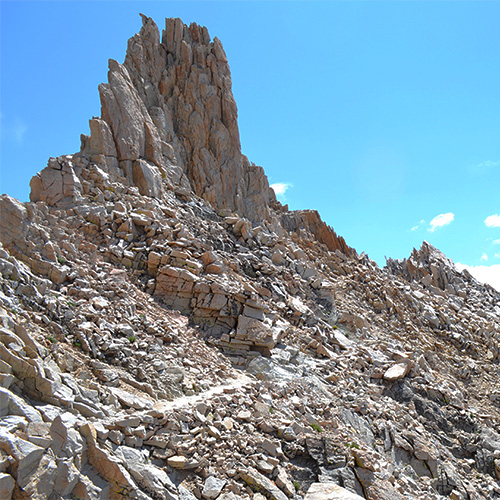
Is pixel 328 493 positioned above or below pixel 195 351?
below

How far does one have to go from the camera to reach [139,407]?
1008 centimetres

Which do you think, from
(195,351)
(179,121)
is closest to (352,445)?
(195,351)

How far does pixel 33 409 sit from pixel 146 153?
20.7 m

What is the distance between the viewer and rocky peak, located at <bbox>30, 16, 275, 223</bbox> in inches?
955

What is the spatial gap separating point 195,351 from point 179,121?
23937 millimetres

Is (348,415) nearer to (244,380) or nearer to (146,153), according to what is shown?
(244,380)

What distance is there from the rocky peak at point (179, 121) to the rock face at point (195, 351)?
0.20 meters

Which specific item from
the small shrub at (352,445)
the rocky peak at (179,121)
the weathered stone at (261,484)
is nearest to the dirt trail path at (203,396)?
the weathered stone at (261,484)

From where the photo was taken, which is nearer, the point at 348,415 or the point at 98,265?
the point at 348,415

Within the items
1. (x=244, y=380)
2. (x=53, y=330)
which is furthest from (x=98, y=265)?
(x=244, y=380)

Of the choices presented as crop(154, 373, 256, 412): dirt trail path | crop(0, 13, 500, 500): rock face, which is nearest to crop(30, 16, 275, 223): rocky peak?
crop(0, 13, 500, 500): rock face

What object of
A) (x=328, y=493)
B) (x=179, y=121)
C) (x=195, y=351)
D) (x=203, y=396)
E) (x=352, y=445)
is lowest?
(x=328, y=493)

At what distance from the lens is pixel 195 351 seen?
15.0 meters

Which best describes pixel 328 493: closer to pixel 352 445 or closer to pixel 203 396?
pixel 352 445
